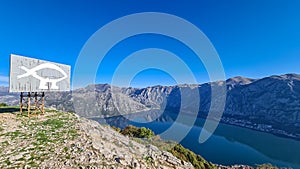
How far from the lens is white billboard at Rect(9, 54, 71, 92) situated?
18.1 meters

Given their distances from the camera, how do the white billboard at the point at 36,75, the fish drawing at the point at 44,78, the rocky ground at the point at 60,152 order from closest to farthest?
the rocky ground at the point at 60,152 → the white billboard at the point at 36,75 → the fish drawing at the point at 44,78

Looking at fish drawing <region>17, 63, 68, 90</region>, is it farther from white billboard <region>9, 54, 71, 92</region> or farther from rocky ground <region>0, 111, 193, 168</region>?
rocky ground <region>0, 111, 193, 168</region>

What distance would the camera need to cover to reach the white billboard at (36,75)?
18094 mm

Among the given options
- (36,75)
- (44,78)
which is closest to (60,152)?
(36,75)

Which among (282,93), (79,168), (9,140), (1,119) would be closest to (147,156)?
(79,168)

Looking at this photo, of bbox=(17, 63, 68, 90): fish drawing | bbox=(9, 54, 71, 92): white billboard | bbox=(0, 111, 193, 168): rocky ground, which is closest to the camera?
bbox=(0, 111, 193, 168): rocky ground

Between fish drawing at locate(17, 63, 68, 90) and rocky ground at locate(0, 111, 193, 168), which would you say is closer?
rocky ground at locate(0, 111, 193, 168)

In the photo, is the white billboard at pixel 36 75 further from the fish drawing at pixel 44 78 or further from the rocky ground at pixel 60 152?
the rocky ground at pixel 60 152

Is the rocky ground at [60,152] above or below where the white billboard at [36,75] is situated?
below

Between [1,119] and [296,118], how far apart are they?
204m

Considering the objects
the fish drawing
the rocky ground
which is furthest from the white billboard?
the rocky ground

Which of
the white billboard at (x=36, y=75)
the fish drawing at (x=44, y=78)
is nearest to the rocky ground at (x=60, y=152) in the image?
the white billboard at (x=36, y=75)

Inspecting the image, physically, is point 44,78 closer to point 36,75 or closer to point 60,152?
point 36,75

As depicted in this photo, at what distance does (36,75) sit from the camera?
2084 centimetres
